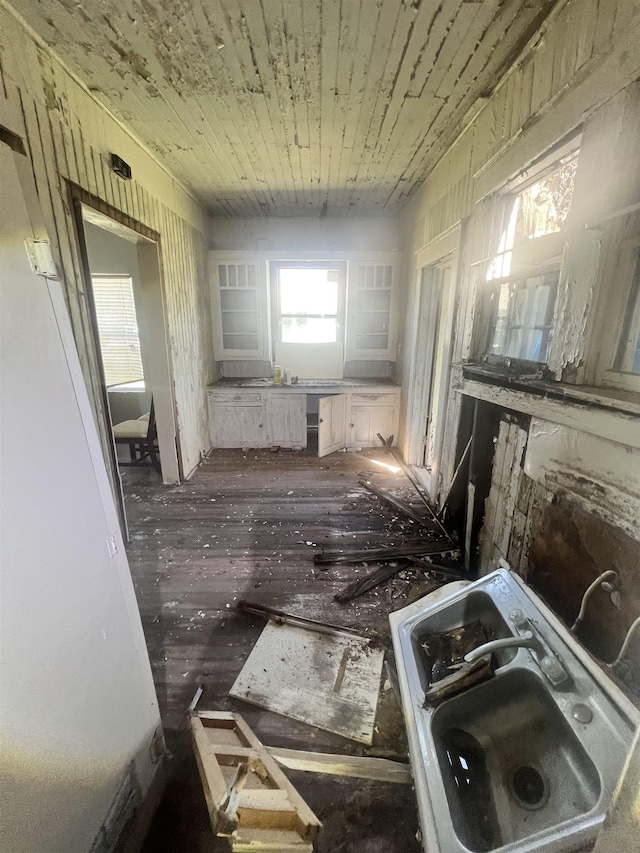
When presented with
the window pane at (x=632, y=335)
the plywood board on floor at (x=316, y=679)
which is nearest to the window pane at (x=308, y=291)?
the window pane at (x=632, y=335)

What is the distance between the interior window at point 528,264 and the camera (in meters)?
1.61

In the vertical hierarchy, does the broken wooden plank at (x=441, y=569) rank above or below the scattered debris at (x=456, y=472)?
below

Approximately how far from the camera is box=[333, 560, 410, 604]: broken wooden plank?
2079 millimetres

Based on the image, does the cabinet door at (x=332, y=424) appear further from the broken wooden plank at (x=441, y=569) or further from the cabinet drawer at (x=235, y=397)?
the broken wooden plank at (x=441, y=569)

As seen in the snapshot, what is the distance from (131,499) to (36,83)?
9.46 feet

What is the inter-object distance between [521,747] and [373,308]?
→ 14.1 feet

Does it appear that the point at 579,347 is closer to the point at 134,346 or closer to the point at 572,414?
the point at 572,414

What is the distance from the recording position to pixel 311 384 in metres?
4.47

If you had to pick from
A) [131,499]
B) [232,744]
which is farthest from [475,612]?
[131,499]

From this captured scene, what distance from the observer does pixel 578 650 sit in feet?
3.54

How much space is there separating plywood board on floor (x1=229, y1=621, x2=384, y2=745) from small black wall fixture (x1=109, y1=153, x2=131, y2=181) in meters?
3.11

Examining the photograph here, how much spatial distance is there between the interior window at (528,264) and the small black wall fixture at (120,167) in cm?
251

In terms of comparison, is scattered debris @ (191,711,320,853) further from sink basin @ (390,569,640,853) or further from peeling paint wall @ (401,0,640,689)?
peeling paint wall @ (401,0,640,689)

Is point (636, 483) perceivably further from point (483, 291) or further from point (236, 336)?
point (236, 336)
